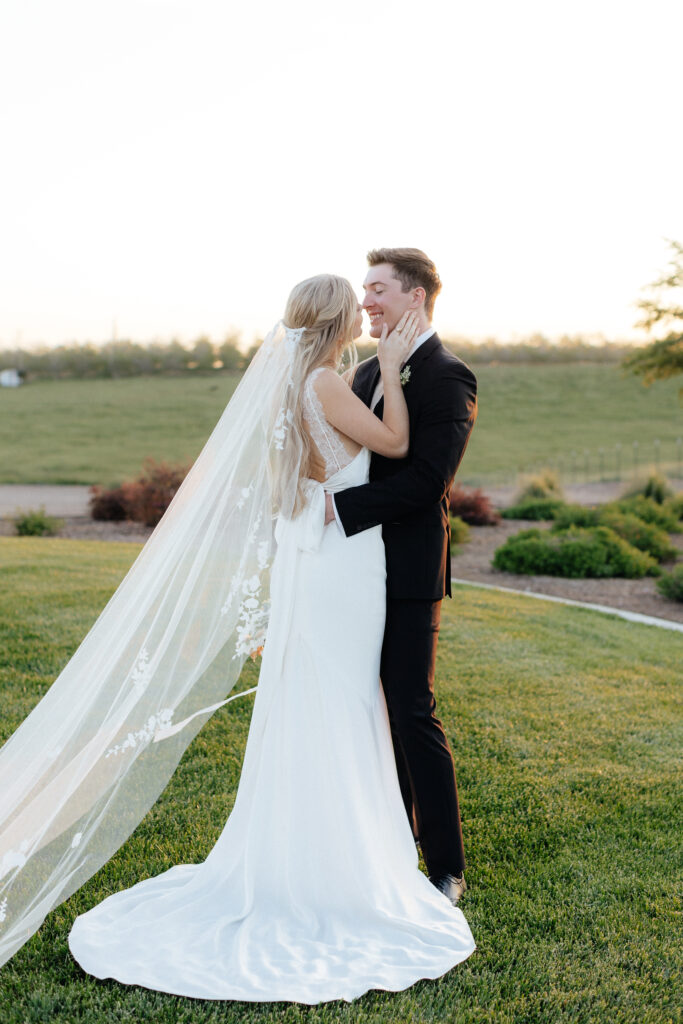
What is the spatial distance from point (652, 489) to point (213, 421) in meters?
29.1

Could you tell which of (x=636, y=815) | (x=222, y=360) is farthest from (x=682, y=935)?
(x=222, y=360)

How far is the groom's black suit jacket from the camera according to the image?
300 centimetres

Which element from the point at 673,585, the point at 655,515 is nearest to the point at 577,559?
the point at 673,585

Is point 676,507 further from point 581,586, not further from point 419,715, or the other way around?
point 419,715

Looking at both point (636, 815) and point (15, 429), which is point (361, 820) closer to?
point (636, 815)

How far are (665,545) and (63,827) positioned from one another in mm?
10460

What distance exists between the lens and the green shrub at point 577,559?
1054cm

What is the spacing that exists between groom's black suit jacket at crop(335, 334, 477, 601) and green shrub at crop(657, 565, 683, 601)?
6.76m

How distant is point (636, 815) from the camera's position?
408 cm

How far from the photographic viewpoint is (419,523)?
315 centimetres

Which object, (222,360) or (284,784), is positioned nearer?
(284,784)

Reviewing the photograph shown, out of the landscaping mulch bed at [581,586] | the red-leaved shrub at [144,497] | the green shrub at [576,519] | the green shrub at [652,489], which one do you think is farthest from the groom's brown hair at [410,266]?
the green shrub at [652,489]

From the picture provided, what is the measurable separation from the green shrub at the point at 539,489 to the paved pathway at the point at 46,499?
880cm

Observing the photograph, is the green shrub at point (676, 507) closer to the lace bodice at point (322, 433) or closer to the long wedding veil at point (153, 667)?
the lace bodice at point (322, 433)
